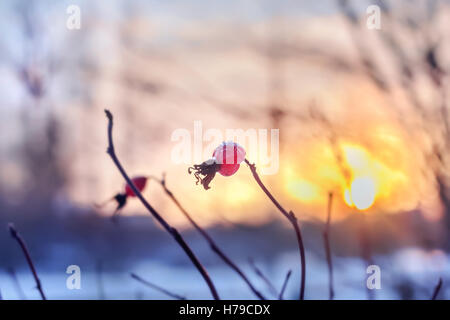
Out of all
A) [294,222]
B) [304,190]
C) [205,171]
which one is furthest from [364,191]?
[294,222]

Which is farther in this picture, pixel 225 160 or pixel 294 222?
pixel 225 160

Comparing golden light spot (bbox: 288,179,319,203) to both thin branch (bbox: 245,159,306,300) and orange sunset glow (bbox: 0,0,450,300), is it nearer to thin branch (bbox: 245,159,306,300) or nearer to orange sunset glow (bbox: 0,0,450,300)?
orange sunset glow (bbox: 0,0,450,300)

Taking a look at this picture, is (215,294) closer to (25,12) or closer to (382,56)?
(382,56)

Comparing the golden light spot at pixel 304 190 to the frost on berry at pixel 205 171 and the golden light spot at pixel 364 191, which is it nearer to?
the golden light spot at pixel 364 191

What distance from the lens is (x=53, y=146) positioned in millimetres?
2258

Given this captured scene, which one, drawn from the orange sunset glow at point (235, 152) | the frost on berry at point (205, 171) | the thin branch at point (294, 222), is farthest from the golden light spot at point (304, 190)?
the thin branch at point (294, 222)

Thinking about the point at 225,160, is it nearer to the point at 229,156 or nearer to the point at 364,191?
the point at 229,156

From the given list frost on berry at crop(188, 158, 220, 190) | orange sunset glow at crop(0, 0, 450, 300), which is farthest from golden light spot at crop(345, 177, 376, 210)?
frost on berry at crop(188, 158, 220, 190)

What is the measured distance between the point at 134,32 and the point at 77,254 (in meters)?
0.93

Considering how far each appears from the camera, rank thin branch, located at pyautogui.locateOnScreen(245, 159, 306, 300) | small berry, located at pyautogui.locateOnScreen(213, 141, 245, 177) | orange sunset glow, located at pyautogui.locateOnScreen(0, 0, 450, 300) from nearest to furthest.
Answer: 1. thin branch, located at pyautogui.locateOnScreen(245, 159, 306, 300)
2. small berry, located at pyautogui.locateOnScreen(213, 141, 245, 177)
3. orange sunset glow, located at pyautogui.locateOnScreen(0, 0, 450, 300)

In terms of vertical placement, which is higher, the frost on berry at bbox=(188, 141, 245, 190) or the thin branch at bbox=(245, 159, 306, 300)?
the frost on berry at bbox=(188, 141, 245, 190)

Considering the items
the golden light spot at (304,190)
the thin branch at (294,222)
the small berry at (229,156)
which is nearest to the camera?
the thin branch at (294,222)

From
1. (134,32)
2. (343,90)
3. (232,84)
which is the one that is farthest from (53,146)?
(343,90)

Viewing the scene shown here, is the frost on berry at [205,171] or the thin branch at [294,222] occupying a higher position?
the frost on berry at [205,171]
